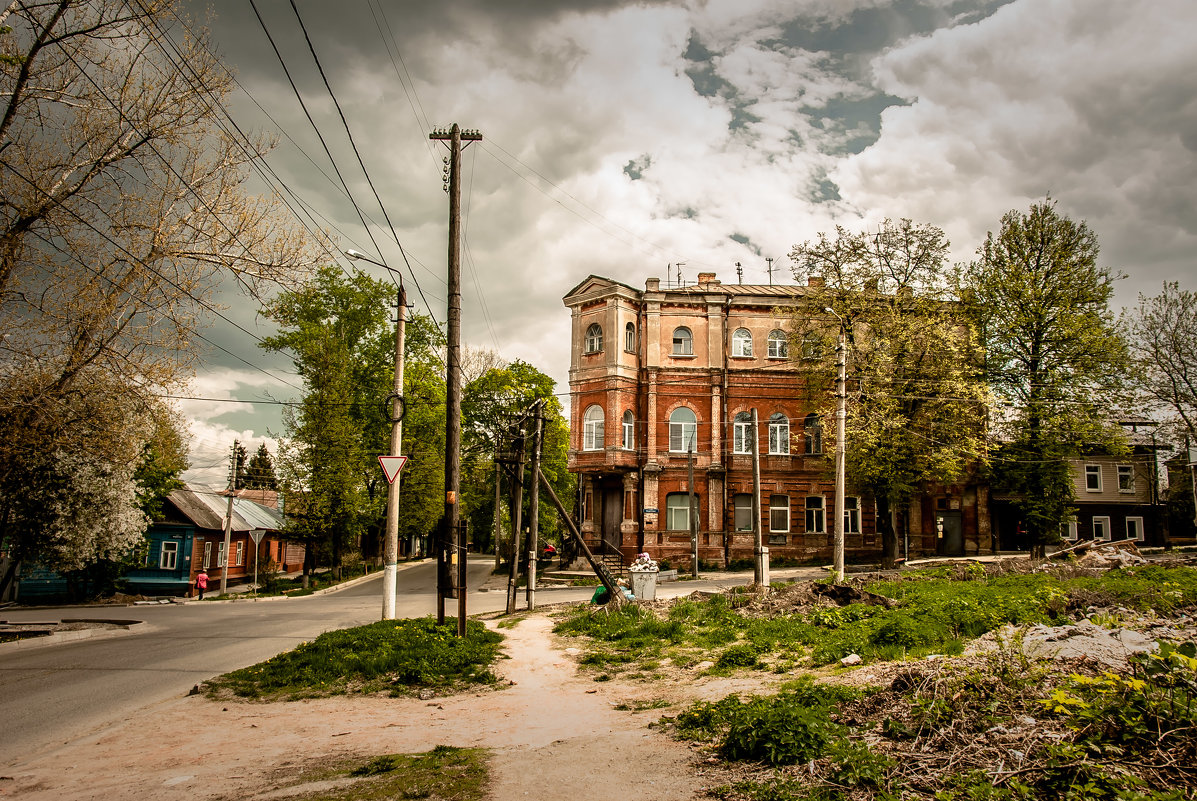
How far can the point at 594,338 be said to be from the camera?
121ft

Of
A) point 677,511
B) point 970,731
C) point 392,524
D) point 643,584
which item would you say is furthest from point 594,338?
point 970,731

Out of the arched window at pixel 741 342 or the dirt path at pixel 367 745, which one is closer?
the dirt path at pixel 367 745

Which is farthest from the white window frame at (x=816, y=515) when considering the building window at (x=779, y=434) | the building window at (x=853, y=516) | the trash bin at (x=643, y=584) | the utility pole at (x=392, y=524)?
the utility pole at (x=392, y=524)

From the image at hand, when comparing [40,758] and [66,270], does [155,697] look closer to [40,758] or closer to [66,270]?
[40,758]

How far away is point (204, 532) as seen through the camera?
36.6 m

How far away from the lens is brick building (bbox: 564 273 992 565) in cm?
3547

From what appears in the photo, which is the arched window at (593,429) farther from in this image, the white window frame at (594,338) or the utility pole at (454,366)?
the utility pole at (454,366)

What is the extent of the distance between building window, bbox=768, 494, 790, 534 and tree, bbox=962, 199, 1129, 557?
32.5ft

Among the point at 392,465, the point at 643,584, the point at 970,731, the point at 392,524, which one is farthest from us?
the point at 643,584

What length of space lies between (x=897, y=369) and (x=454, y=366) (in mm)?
21356

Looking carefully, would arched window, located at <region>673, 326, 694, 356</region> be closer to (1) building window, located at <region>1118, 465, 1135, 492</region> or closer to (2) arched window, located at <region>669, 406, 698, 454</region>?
(2) arched window, located at <region>669, 406, 698, 454</region>

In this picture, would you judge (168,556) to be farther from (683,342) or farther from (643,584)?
(683,342)

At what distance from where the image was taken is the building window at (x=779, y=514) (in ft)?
118

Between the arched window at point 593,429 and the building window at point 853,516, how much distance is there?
13125 mm
